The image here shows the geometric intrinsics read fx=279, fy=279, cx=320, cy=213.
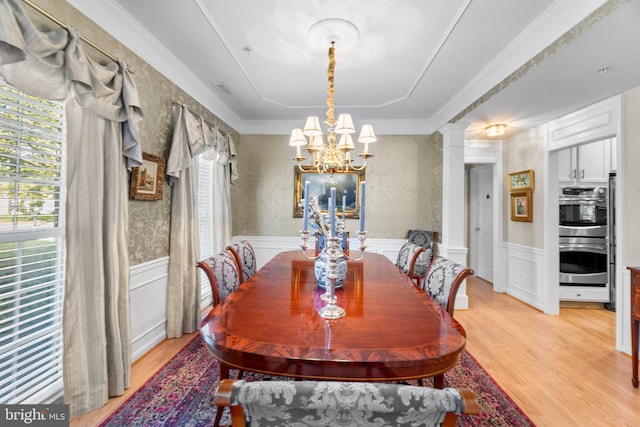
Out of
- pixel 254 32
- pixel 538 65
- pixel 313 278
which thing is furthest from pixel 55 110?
pixel 538 65

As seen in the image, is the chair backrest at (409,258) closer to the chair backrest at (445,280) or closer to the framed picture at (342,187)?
the chair backrest at (445,280)

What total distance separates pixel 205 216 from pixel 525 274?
438 centimetres

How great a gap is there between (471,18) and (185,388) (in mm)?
3220

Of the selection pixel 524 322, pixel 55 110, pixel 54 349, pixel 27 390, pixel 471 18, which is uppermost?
pixel 471 18

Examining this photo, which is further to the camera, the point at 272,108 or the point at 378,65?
the point at 272,108

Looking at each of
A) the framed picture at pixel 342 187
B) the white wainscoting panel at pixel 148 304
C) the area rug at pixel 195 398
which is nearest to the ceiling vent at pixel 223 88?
the framed picture at pixel 342 187

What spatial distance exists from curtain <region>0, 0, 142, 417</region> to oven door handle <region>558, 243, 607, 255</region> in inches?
188

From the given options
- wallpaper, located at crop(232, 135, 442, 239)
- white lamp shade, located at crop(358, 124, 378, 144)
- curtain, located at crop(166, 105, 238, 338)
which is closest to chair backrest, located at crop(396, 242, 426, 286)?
white lamp shade, located at crop(358, 124, 378, 144)

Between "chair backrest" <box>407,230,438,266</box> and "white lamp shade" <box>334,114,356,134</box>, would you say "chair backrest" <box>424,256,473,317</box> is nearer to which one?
"white lamp shade" <box>334,114,356,134</box>

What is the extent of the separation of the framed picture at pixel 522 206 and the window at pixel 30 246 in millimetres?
4856

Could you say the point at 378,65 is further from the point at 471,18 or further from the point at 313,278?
the point at 313,278

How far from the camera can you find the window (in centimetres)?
142

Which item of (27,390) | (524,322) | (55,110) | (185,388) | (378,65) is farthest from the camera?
(524,322)

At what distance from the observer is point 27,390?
1544mm
